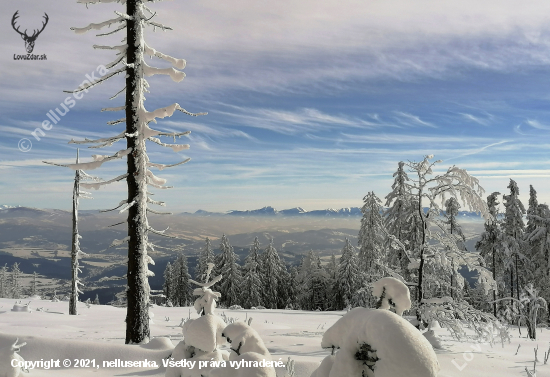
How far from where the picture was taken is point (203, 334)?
430 centimetres

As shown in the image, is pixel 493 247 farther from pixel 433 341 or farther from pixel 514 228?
pixel 433 341

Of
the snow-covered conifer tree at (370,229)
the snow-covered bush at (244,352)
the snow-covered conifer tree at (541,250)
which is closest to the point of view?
the snow-covered bush at (244,352)

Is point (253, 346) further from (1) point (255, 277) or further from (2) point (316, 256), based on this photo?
(2) point (316, 256)

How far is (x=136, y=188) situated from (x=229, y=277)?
38.7 meters

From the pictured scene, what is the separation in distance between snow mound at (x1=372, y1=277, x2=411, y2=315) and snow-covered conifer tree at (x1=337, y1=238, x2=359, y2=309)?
40.9 metres

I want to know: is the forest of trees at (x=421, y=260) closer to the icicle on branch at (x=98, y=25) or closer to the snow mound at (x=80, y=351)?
the snow mound at (x=80, y=351)

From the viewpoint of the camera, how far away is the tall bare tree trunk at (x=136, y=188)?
9008 mm

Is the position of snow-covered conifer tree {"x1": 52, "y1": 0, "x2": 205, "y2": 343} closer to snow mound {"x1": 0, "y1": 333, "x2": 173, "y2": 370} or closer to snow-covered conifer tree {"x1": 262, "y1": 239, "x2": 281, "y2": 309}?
snow mound {"x1": 0, "y1": 333, "x2": 173, "y2": 370}

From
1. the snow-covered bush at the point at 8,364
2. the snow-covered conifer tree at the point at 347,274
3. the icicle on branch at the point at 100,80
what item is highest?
the icicle on branch at the point at 100,80

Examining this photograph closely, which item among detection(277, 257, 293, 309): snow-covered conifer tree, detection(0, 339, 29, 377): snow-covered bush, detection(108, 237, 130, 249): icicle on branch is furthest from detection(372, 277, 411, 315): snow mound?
detection(277, 257, 293, 309): snow-covered conifer tree

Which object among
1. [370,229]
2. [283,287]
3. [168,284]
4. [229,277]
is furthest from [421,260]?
[168,284]

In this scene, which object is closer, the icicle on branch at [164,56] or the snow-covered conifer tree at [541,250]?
the icicle on branch at [164,56]

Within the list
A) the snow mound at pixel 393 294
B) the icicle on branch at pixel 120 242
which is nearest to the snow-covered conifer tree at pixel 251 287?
the icicle on branch at pixel 120 242

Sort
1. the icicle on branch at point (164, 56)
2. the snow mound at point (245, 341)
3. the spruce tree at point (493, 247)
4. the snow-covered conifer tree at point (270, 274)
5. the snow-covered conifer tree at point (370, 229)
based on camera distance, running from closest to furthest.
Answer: the snow mound at point (245, 341), the icicle on branch at point (164, 56), the spruce tree at point (493, 247), the snow-covered conifer tree at point (370, 229), the snow-covered conifer tree at point (270, 274)
